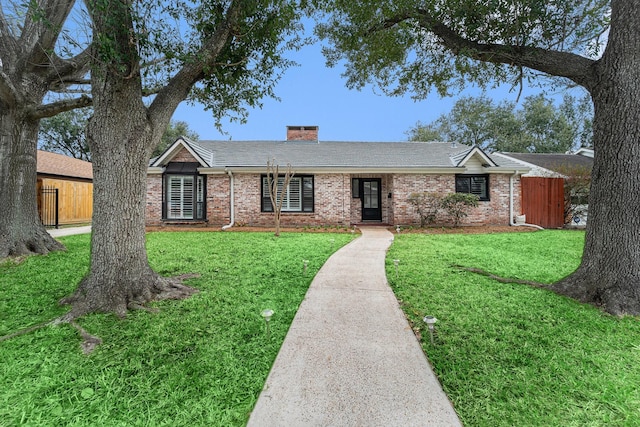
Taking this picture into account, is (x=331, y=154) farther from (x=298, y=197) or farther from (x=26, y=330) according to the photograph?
(x=26, y=330)

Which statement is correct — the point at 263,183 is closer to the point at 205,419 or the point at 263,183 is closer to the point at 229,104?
the point at 229,104

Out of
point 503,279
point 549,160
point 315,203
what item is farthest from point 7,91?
point 549,160

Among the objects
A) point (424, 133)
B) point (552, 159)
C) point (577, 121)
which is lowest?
point (552, 159)

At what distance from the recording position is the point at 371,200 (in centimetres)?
1464

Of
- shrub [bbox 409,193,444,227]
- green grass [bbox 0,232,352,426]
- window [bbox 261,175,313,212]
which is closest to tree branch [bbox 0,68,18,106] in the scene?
green grass [bbox 0,232,352,426]

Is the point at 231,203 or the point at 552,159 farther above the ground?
the point at 552,159

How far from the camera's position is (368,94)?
8.13 metres

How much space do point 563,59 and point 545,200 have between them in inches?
442

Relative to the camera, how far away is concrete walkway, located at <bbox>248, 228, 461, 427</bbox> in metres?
1.98

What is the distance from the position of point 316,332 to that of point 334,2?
6.56 metres

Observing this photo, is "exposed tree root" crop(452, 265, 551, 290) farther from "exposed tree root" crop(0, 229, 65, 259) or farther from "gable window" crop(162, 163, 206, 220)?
"gable window" crop(162, 163, 206, 220)

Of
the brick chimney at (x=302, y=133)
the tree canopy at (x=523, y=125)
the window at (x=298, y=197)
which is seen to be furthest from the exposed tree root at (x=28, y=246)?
the tree canopy at (x=523, y=125)

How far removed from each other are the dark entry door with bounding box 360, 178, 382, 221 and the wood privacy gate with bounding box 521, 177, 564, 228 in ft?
22.2

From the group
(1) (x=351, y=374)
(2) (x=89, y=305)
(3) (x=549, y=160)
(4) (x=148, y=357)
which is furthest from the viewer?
(3) (x=549, y=160)
